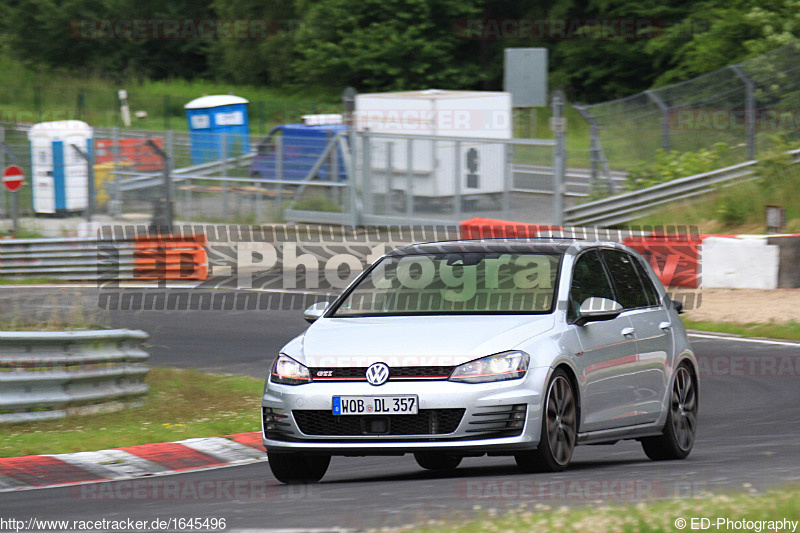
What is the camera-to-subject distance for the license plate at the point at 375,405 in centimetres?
740

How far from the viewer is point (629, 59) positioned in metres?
50.4

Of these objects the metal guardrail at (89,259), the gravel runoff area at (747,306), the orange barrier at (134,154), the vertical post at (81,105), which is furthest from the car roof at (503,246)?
the vertical post at (81,105)

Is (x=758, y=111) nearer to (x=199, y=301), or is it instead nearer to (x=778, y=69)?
(x=778, y=69)

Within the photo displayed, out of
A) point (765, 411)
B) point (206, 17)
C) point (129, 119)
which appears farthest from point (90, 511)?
point (206, 17)

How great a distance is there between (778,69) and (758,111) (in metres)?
0.90

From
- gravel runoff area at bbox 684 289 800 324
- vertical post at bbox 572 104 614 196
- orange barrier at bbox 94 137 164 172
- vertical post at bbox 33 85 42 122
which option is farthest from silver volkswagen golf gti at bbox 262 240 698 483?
vertical post at bbox 33 85 42 122

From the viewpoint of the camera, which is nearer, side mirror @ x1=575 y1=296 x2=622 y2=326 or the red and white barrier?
side mirror @ x1=575 y1=296 x2=622 y2=326

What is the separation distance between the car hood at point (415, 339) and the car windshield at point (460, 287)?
0.21 meters

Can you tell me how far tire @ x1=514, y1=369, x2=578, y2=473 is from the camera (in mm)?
7543

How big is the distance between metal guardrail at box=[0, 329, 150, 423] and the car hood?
3365 mm

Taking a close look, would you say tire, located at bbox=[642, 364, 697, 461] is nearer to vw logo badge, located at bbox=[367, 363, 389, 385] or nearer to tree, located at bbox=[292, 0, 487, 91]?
vw logo badge, located at bbox=[367, 363, 389, 385]

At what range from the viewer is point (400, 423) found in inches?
293

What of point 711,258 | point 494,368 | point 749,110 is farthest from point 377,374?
point 749,110

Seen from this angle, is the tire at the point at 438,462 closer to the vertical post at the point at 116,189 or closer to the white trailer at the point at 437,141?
the white trailer at the point at 437,141
